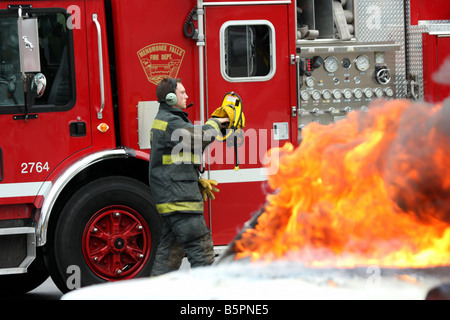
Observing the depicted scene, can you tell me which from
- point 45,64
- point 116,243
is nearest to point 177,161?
point 116,243

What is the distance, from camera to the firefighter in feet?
19.7

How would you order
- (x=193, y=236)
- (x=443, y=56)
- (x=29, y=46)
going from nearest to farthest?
(x=193, y=236) < (x=29, y=46) < (x=443, y=56)

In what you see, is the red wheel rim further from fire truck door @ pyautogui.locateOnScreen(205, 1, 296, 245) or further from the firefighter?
the firefighter

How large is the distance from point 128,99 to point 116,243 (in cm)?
136

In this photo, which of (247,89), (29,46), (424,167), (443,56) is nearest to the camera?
(424,167)

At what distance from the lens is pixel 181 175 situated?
6066 millimetres

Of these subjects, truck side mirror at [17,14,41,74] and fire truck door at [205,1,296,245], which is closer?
truck side mirror at [17,14,41,74]

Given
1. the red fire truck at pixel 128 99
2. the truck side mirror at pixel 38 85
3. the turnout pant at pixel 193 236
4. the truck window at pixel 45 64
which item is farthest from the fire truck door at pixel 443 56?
the truck side mirror at pixel 38 85

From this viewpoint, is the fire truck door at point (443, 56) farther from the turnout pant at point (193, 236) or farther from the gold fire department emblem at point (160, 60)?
the turnout pant at point (193, 236)

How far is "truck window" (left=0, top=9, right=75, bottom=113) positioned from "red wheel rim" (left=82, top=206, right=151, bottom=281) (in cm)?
111

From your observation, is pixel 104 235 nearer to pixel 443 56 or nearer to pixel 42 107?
pixel 42 107

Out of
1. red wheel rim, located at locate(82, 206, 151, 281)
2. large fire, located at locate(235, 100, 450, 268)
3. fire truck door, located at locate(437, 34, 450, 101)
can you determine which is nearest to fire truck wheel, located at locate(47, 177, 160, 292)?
red wheel rim, located at locate(82, 206, 151, 281)

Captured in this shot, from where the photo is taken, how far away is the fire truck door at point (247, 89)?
24.8ft
